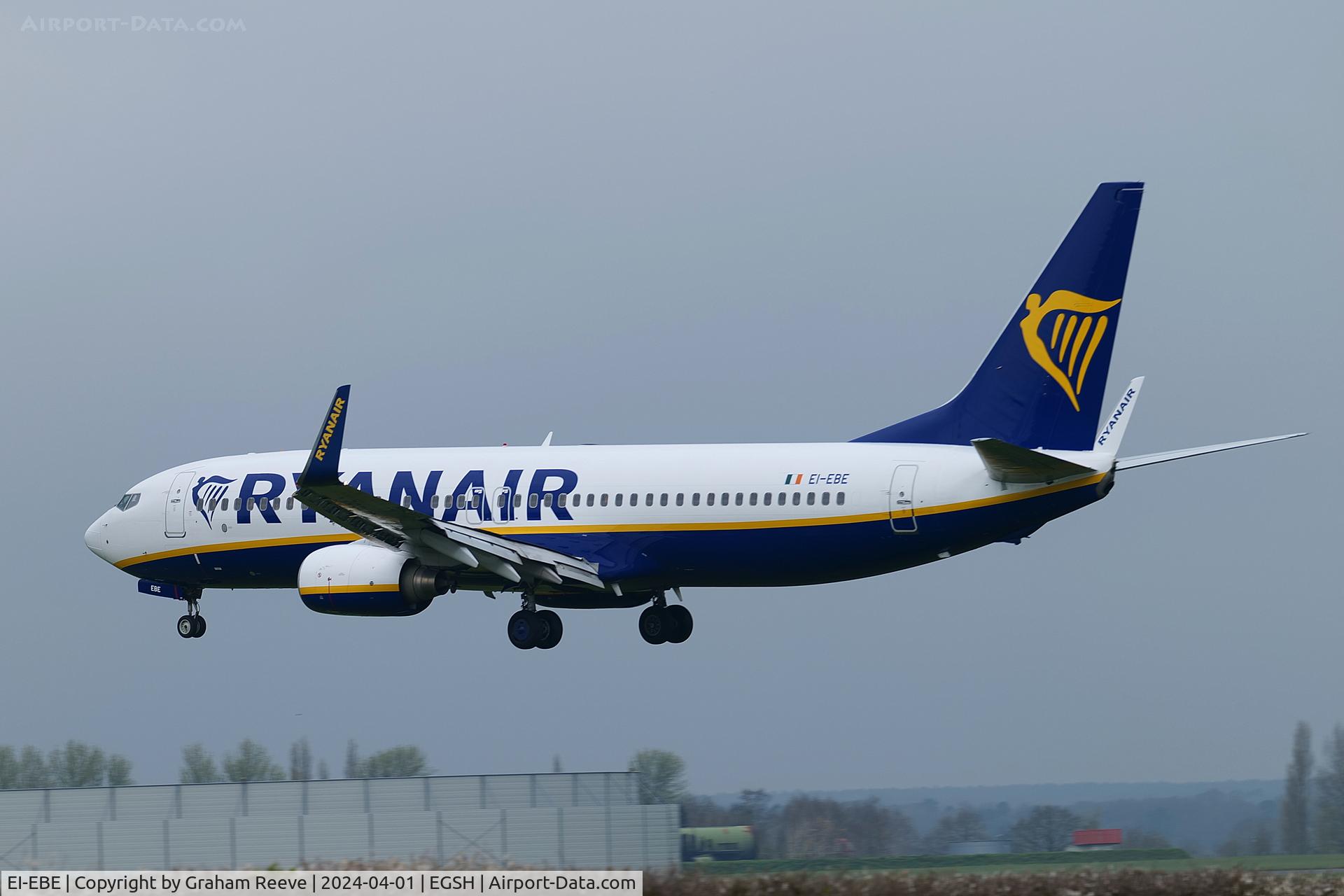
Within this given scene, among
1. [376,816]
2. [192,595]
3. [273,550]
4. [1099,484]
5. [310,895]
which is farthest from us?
[192,595]

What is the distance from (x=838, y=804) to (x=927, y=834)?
1.64m

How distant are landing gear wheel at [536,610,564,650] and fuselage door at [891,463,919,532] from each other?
933 centimetres

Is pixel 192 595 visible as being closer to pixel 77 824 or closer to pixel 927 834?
pixel 77 824

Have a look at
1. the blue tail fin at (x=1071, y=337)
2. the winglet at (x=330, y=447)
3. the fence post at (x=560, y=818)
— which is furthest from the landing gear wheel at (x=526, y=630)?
the fence post at (x=560, y=818)

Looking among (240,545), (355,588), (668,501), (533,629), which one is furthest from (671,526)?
(240,545)

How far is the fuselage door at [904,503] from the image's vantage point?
35500mm

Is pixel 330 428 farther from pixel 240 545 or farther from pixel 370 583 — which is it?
pixel 240 545

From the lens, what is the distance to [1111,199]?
116 feet

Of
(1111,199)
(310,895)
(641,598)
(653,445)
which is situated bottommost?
(310,895)

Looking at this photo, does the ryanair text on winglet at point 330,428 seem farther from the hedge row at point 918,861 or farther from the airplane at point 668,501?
the hedge row at point 918,861

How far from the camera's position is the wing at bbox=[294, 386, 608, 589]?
120 ft

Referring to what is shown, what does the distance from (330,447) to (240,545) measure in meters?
9.00

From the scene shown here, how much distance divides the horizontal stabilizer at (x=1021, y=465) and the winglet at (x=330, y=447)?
12273 mm

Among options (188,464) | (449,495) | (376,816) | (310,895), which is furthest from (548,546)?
(310,895)
